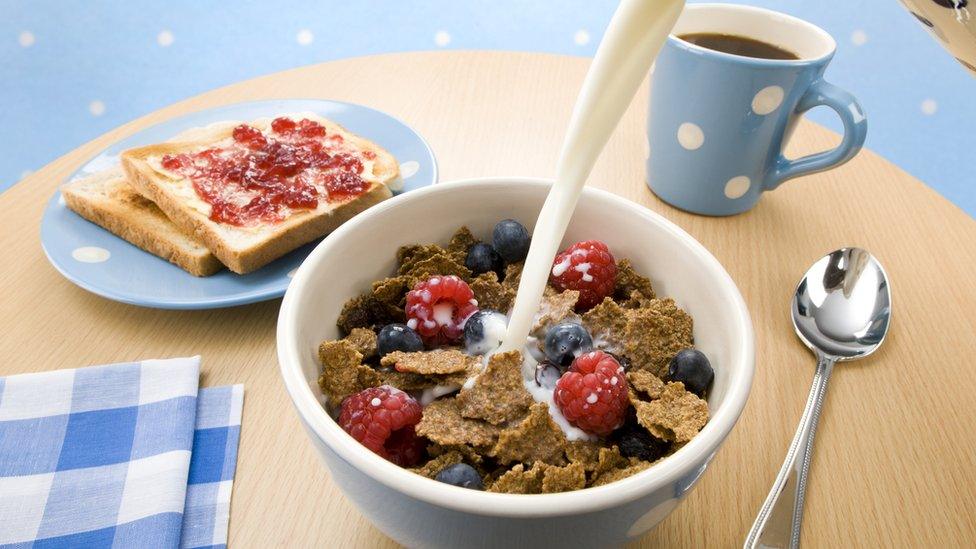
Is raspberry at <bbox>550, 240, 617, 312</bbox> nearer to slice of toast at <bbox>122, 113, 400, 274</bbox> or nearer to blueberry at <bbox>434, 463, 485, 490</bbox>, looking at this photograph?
blueberry at <bbox>434, 463, 485, 490</bbox>

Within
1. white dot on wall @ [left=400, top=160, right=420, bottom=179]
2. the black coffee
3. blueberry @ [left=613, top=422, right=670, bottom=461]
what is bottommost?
white dot on wall @ [left=400, top=160, right=420, bottom=179]

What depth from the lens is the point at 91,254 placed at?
3.00 feet

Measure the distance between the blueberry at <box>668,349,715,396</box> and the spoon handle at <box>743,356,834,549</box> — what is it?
0.42 ft

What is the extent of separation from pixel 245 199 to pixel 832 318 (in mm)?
792

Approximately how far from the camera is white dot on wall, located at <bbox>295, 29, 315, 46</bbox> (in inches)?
118

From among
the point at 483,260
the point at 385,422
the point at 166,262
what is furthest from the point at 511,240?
the point at 166,262

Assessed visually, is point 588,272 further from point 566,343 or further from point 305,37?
point 305,37

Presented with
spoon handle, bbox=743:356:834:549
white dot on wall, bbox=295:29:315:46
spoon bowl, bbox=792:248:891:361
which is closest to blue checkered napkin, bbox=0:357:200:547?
spoon handle, bbox=743:356:834:549

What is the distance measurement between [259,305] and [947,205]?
966 millimetres

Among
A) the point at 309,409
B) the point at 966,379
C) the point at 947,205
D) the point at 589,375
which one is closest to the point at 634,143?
the point at 947,205

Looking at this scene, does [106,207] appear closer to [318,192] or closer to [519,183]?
[318,192]

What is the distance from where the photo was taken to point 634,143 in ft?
3.82

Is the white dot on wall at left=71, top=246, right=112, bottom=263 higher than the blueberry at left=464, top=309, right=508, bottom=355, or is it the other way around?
the blueberry at left=464, top=309, right=508, bottom=355

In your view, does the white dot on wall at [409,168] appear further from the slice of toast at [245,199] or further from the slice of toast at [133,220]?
the slice of toast at [133,220]
